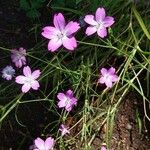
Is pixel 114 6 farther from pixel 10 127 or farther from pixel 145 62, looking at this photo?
pixel 10 127

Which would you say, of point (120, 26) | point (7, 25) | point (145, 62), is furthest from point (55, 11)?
point (145, 62)

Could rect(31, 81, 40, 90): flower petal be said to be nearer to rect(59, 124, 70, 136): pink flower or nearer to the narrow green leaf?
rect(59, 124, 70, 136): pink flower

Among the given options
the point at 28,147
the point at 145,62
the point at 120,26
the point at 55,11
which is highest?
the point at 55,11

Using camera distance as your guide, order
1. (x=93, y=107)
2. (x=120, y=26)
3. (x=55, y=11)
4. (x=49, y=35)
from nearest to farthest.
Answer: (x=49, y=35), (x=93, y=107), (x=120, y=26), (x=55, y=11)

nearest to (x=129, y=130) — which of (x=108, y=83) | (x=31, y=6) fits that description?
(x=108, y=83)

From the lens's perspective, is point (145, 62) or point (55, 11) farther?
point (55, 11)

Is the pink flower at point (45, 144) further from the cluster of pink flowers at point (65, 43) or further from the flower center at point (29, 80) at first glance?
the flower center at point (29, 80)
